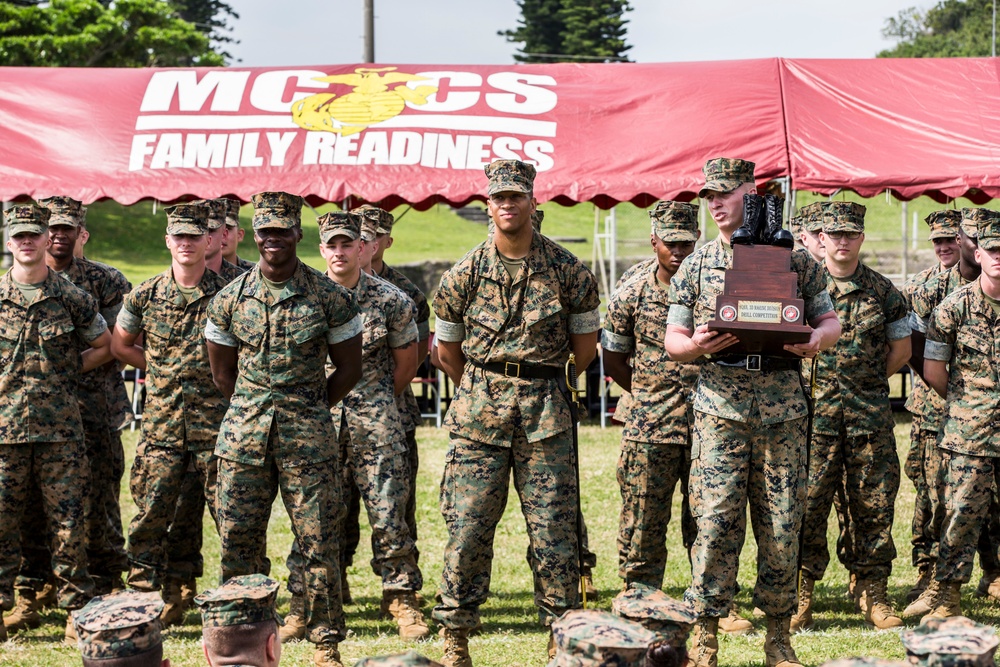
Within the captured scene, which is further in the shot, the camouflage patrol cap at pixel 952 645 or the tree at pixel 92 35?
the tree at pixel 92 35

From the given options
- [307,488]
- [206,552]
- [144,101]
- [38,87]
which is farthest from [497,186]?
[38,87]

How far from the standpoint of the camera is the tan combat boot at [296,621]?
6570 millimetres

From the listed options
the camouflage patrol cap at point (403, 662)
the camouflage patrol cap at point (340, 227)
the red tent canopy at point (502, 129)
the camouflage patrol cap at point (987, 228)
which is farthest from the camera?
the red tent canopy at point (502, 129)

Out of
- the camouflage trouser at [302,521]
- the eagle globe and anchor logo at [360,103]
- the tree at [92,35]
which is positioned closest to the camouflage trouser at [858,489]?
the camouflage trouser at [302,521]

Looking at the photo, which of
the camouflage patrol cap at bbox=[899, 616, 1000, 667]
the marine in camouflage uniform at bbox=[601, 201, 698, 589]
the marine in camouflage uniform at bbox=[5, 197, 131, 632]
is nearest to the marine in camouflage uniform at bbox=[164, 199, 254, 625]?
the marine in camouflage uniform at bbox=[5, 197, 131, 632]

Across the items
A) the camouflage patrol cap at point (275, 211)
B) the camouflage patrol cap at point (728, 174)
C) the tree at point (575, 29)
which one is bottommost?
the camouflage patrol cap at point (275, 211)

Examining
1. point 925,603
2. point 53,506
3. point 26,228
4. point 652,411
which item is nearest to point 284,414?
point 53,506

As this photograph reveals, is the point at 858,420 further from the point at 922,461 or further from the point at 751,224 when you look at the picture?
the point at 751,224

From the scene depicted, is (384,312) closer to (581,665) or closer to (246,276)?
(246,276)

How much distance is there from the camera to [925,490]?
7.51 m

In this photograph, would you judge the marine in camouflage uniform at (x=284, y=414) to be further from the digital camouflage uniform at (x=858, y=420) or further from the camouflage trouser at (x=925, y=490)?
the camouflage trouser at (x=925, y=490)

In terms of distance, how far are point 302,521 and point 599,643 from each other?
3.17 meters

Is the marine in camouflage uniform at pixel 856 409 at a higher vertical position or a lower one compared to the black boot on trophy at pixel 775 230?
lower

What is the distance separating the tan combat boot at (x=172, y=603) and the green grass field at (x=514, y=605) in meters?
0.08
